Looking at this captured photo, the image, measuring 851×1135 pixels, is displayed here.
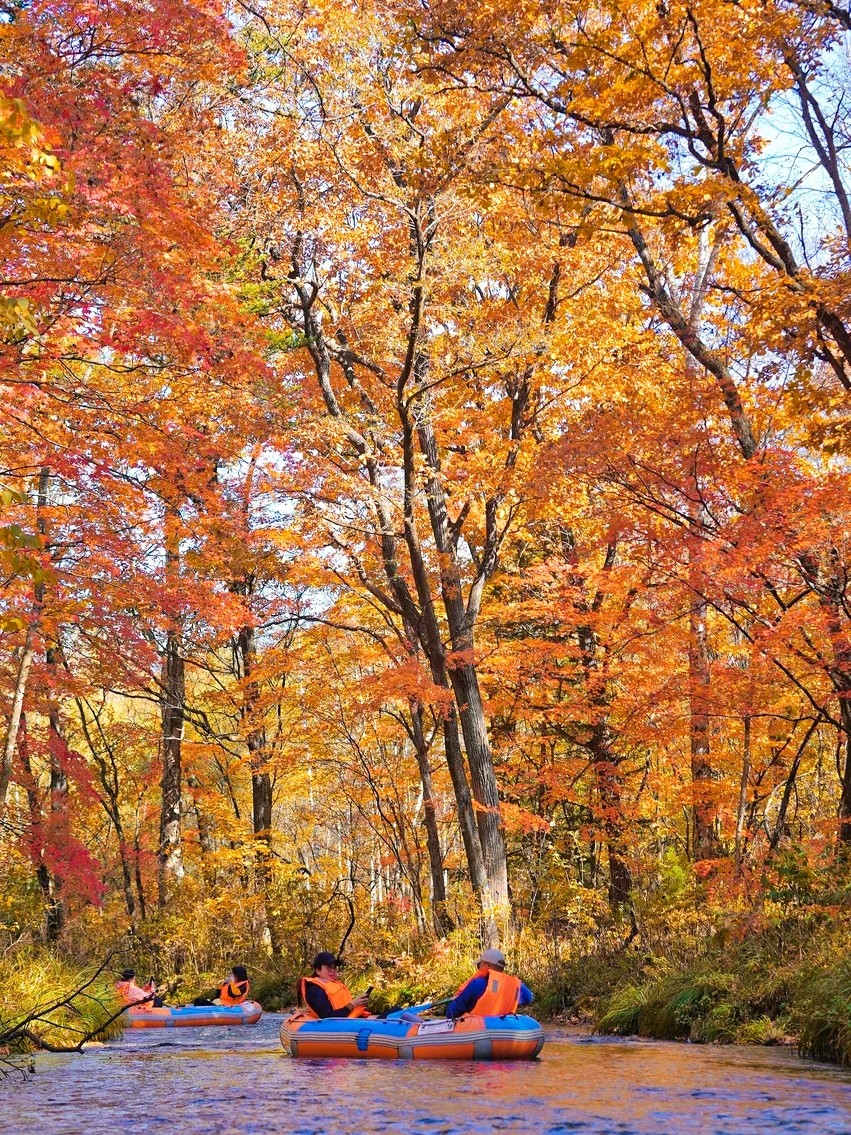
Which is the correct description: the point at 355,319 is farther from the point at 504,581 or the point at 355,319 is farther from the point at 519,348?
the point at 504,581

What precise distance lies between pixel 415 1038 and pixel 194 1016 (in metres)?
7.16

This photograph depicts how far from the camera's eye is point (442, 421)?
16000 mm

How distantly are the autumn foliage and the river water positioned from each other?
10.5ft

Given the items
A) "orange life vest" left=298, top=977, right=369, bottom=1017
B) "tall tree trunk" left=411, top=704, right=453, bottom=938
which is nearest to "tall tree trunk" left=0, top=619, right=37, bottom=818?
"orange life vest" left=298, top=977, right=369, bottom=1017

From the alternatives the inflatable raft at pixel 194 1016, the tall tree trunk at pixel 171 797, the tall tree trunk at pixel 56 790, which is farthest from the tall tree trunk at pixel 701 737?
the tall tree trunk at pixel 171 797

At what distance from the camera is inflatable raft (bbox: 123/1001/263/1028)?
15.1 m

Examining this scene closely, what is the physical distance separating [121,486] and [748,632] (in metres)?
8.07

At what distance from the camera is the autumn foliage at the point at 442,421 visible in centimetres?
902

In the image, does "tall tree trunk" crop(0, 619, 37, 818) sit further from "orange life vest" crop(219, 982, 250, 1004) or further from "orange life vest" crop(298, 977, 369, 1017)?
"orange life vest" crop(219, 982, 250, 1004)

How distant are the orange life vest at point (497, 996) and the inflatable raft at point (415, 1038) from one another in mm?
158

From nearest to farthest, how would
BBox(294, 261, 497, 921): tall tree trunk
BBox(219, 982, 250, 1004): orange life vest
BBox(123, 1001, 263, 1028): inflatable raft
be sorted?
BBox(294, 261, 497, 921): tall tree trunk, BBox(123, 1001, 263, 1028): inflatable raft, BBox(219, 982, 250, 1004): orange life vest

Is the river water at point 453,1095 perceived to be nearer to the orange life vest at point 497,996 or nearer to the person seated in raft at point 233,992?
the orange life vest at point 497,996

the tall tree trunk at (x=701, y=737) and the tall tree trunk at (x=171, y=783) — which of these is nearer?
the tall tree trunk at (x=701, y=737)

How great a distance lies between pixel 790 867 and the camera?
10102 millimetres
